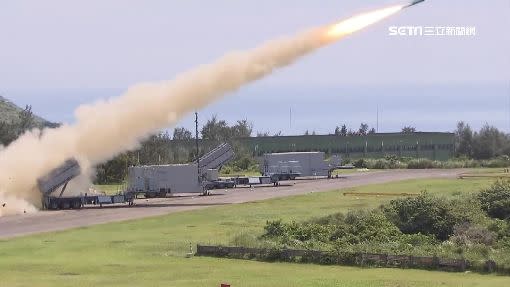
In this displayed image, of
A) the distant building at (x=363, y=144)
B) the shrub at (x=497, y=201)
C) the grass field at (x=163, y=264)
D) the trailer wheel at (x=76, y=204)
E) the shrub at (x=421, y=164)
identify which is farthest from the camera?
the distant building at (x=363, y=144)

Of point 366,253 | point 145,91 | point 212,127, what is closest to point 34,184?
point 145,91

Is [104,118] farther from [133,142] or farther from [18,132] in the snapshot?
[18,132]

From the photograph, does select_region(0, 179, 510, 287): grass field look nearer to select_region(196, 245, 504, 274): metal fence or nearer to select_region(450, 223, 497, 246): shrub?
select_region(196, 245, 504, 274): metal fence

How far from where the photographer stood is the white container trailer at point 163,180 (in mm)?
81125

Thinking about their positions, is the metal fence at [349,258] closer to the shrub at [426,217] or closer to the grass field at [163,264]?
the grass field at [163,264]

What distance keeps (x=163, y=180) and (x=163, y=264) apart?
44692 mm

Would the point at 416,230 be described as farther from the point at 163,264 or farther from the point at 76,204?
the point at 76,204

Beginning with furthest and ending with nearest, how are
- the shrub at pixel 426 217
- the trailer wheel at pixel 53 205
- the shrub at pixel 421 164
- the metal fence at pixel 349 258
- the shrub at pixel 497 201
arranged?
the shrub at pixel 421 164 < the trailer wheel at pixel 53 205 < the shrub at pixel 497 201 < the shrub at pixel 426 217 < the metal fence at pixel 349 258

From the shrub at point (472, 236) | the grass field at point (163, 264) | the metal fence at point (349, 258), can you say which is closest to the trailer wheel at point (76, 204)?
the grass field at point (163, 264)

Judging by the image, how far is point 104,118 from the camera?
6775 cm

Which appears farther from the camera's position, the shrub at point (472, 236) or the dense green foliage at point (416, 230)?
the shrub at point (472, 236)

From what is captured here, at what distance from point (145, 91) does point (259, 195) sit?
1855 centimetres

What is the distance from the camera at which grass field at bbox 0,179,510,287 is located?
31.9 m

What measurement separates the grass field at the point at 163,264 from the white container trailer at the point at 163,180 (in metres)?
22.5
